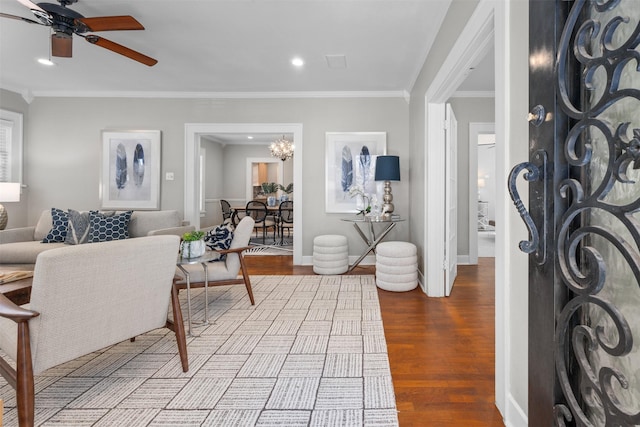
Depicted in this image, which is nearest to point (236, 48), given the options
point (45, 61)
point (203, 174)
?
point (45, 61)

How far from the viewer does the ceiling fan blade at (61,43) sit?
2686 mm

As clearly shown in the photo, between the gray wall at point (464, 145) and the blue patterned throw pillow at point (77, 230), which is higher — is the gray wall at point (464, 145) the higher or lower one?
the higher one

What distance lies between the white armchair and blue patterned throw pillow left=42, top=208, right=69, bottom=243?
287 centimetres

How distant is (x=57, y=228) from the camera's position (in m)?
3.99

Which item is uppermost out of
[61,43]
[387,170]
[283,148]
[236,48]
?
[236,48]

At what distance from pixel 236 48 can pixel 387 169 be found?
2286 millimetres

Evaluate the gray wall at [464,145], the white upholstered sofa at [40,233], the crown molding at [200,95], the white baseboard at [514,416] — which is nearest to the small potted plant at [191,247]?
the white upholstered sofa at [40,233]

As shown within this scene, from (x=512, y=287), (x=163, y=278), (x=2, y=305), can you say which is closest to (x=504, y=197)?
(x=512, y=287)

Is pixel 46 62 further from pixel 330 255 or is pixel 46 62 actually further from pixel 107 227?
pixel 330 255

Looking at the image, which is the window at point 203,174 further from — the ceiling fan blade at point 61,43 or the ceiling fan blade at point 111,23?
the ceiling fan blade at point 111,23

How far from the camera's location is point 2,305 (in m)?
1.38

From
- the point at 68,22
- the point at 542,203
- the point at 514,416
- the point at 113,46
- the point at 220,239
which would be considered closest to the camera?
the point at 542,203

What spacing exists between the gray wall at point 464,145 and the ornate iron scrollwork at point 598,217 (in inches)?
171

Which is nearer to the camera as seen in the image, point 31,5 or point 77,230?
point 31,5
